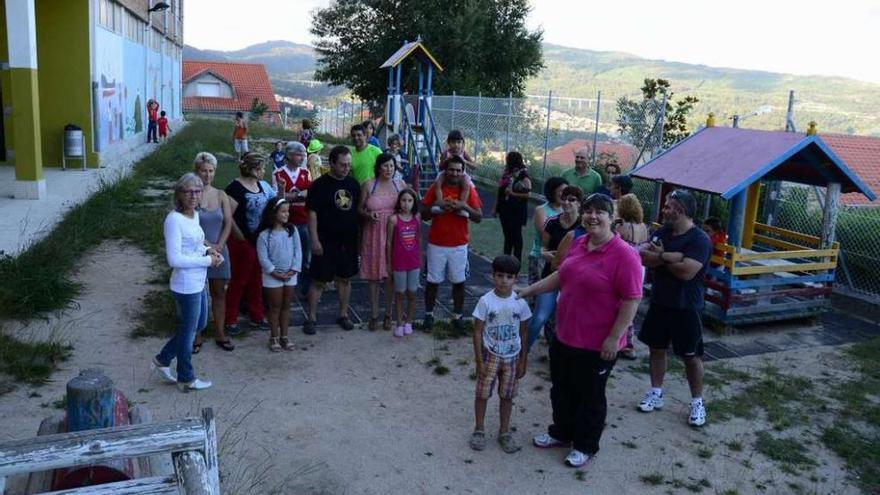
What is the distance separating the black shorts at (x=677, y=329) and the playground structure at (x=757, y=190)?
7.83ft

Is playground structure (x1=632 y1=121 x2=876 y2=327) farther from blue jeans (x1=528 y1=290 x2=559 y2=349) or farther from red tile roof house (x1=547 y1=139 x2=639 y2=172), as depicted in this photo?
red tile roof house (x1=547 y1=139 x2=639 y2=172)

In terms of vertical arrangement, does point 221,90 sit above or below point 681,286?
above

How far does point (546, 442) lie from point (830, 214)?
5.22 metres

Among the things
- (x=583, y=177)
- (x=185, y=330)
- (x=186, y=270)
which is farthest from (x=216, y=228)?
(x=583, y=177)

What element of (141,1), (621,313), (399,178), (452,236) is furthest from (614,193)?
(141,1)

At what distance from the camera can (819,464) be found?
4730mm

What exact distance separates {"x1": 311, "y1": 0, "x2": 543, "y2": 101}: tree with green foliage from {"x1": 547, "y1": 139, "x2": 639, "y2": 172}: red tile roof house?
34.0ft

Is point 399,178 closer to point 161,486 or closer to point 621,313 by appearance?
point 621,313

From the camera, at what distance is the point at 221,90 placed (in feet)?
215

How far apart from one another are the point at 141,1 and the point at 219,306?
20.2 metres

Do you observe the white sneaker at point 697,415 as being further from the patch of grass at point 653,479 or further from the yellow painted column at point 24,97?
the yellow painted column at point 24,97

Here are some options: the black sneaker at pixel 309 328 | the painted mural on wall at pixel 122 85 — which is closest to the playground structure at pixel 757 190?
the black sneaker at pixel 309 328

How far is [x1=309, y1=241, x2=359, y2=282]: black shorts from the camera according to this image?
646 centimetres

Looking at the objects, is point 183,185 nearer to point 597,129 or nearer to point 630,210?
point 630,210
